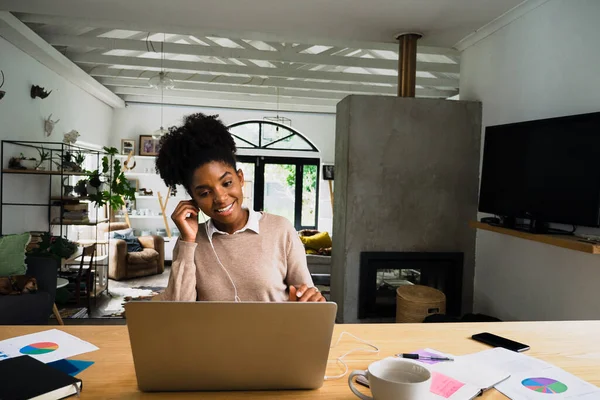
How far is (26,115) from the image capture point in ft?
14.8

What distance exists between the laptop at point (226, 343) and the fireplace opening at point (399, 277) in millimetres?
2889

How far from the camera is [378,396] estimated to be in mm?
777

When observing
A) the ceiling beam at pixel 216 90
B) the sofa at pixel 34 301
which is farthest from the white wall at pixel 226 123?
the sofa at pixel 34 301

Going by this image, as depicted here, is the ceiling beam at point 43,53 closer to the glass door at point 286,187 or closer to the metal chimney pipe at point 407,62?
the glass door at point 286,187

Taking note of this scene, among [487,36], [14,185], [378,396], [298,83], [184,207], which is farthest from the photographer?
[298,83]

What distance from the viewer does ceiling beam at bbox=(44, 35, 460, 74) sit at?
179 inches

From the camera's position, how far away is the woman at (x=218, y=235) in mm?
1490

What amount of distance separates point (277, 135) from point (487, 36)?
5.10m

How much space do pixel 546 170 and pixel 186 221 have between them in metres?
2.25

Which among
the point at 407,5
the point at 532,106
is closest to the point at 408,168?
the point at 532,106

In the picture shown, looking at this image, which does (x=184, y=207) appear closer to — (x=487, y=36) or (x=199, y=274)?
(x=199, y=274)

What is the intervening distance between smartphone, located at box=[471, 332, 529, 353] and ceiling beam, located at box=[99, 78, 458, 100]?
211 inches

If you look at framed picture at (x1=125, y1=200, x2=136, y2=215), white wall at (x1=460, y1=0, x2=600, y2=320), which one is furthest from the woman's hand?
framed picture at (x1=125, y1=200, x2=136, y2=215)

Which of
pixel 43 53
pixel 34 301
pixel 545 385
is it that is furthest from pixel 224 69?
pixel 545 385
